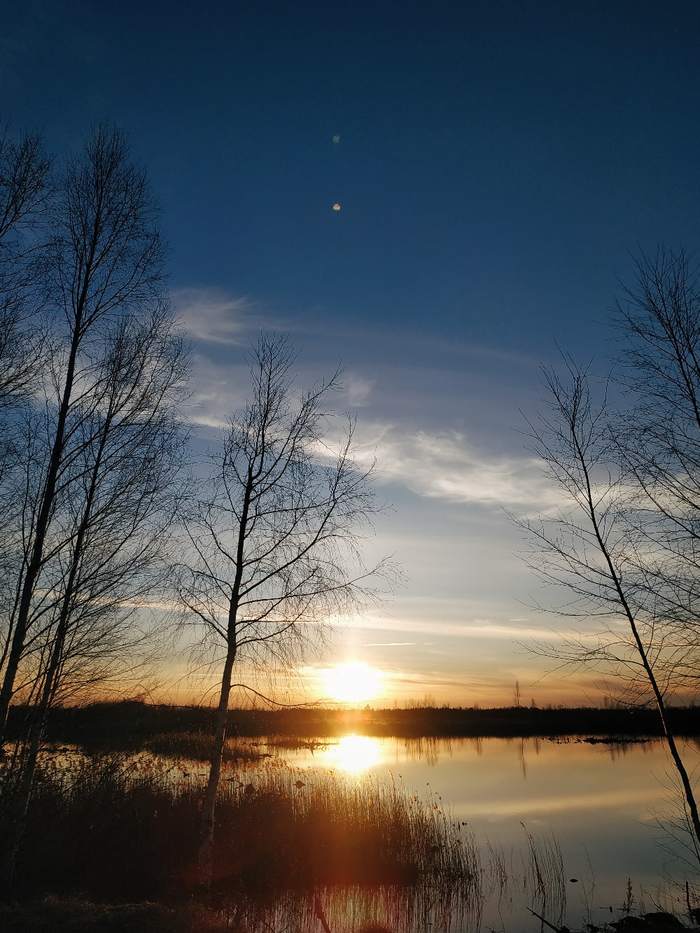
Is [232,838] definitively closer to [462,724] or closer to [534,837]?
[534,837]

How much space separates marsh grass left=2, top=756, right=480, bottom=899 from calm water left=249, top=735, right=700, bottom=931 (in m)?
2.20

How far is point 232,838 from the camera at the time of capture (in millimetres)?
15453

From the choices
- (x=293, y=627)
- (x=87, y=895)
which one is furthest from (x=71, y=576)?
(x=87, y=895)

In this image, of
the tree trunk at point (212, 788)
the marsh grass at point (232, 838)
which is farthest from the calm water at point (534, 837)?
the tree trunk at point (212, 788)

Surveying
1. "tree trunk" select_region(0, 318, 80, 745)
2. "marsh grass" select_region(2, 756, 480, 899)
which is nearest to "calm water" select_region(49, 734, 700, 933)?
"marsh grass" select_region(2, 756, 480, 899)

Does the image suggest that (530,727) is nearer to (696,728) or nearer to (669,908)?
(696,728)

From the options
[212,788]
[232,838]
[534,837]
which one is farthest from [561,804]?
[212,788]

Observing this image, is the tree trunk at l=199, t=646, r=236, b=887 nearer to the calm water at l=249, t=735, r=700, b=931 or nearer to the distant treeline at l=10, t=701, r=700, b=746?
the calm water at l=249, t=735, r=700, b=931

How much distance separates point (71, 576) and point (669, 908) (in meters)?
14.1

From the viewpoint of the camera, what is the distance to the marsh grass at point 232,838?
12.9m

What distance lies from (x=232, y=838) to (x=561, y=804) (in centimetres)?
1655

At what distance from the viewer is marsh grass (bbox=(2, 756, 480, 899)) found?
12945mm

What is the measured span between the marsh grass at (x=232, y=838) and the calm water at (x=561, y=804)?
220 centimetres

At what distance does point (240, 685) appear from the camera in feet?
34.8
